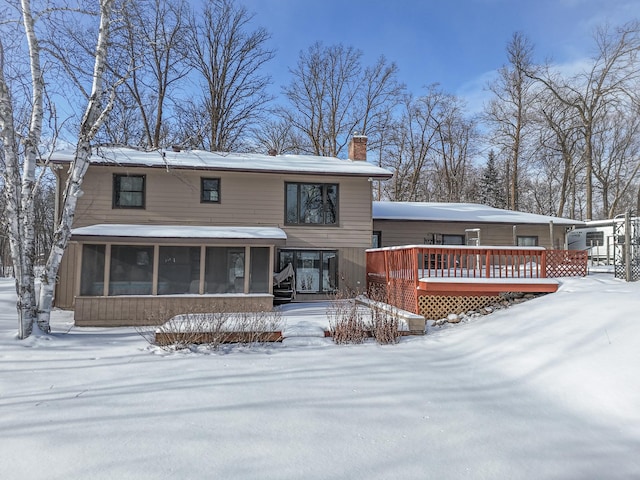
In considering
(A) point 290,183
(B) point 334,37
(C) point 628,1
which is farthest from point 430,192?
(A) point 290,183

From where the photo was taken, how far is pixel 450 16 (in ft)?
48.3

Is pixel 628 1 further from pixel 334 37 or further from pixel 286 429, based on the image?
pixel 286 429

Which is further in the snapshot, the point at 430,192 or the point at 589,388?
the point at 430,192

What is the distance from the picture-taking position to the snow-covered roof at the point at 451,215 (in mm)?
15125

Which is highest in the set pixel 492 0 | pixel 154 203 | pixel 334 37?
pixel 334 37

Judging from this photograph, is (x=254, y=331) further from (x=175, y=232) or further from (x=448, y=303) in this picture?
(x=448, y=303)

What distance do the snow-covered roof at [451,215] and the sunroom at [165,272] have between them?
6.04m

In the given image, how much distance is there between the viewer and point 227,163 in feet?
40.8

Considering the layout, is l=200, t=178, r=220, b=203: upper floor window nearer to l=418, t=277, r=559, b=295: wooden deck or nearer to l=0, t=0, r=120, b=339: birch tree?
l=0, t=0, r=120, b=339: birch tree

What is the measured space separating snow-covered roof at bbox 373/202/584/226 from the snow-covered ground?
8.33 meters

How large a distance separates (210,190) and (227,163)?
102 centimetres

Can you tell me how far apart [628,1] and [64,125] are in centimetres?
2248

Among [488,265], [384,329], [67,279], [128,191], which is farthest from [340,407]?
[128,191]

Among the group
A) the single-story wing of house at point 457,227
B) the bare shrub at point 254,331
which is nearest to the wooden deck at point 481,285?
the bare shrub at point 254,331
